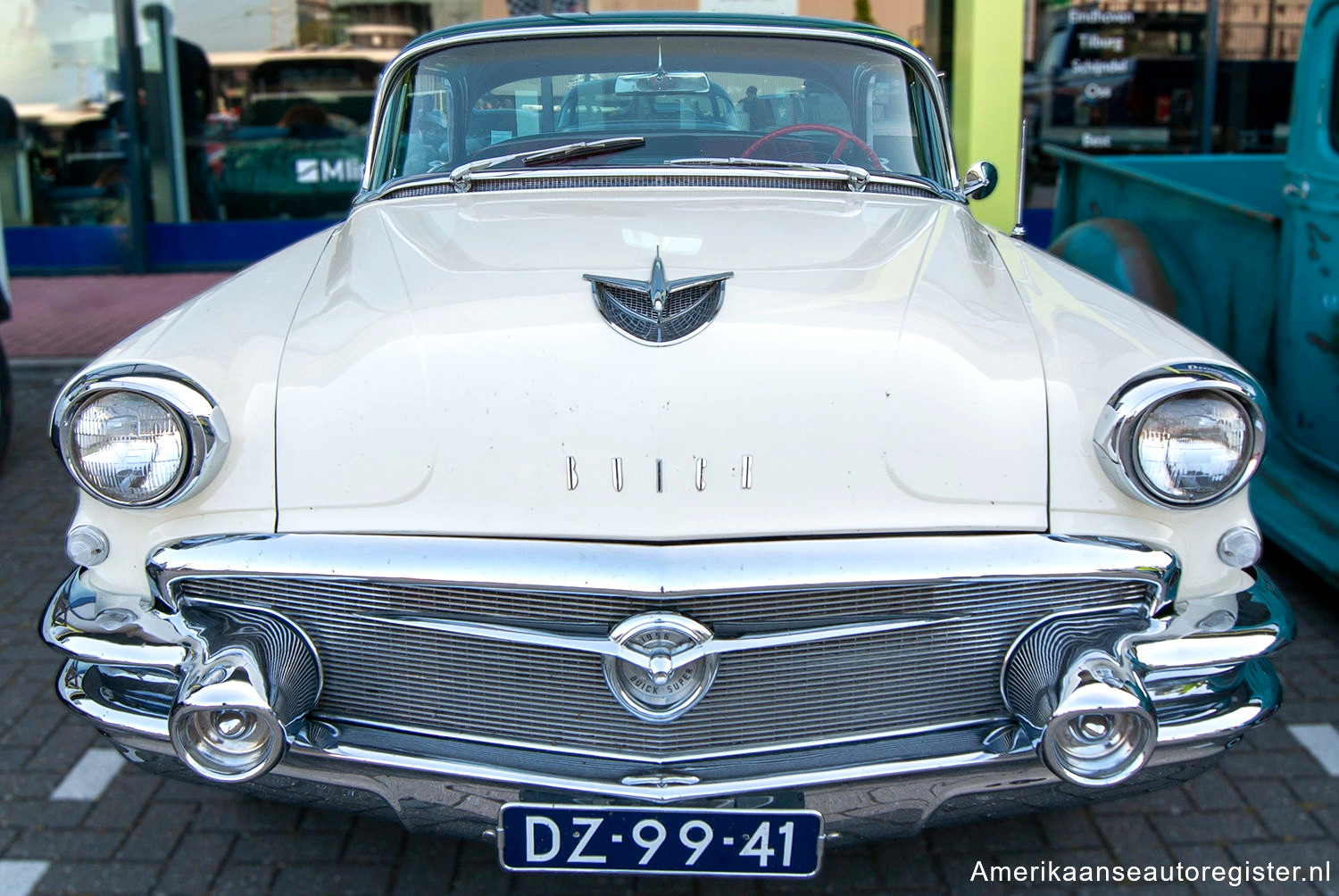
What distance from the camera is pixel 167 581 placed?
1867 millimetres

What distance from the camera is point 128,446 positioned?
1885 mm

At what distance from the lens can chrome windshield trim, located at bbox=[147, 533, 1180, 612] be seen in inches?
68.4

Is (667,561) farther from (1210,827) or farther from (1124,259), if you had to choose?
(1124,259)

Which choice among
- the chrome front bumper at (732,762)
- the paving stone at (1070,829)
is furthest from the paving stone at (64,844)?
the paving stone at (1070,829)

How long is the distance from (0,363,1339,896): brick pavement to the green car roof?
6.34 ft

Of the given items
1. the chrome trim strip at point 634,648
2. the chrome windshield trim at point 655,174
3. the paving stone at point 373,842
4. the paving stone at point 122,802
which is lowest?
the paving stone at point 373,842

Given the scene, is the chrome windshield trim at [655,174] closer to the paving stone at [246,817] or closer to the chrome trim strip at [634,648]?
the chrome trim strip at [634,648]

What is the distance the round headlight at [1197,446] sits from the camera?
186 centimetres

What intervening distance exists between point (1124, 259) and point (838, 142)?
167 centimetres

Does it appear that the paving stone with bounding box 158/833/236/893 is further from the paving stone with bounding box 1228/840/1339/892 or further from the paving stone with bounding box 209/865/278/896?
the paving stone with bounding box 1228/840/1339/892

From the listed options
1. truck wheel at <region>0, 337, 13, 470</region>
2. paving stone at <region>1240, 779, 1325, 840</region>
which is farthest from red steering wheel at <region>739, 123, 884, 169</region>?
truck wheel at <region>0, 337, 13, 470</region>

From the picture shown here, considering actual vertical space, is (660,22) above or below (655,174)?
above

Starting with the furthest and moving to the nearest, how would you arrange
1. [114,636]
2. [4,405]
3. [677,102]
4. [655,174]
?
[4,405] → [677,102] → [655,174] → [114,636]

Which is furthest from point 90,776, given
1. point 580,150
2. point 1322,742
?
point 1322,742
